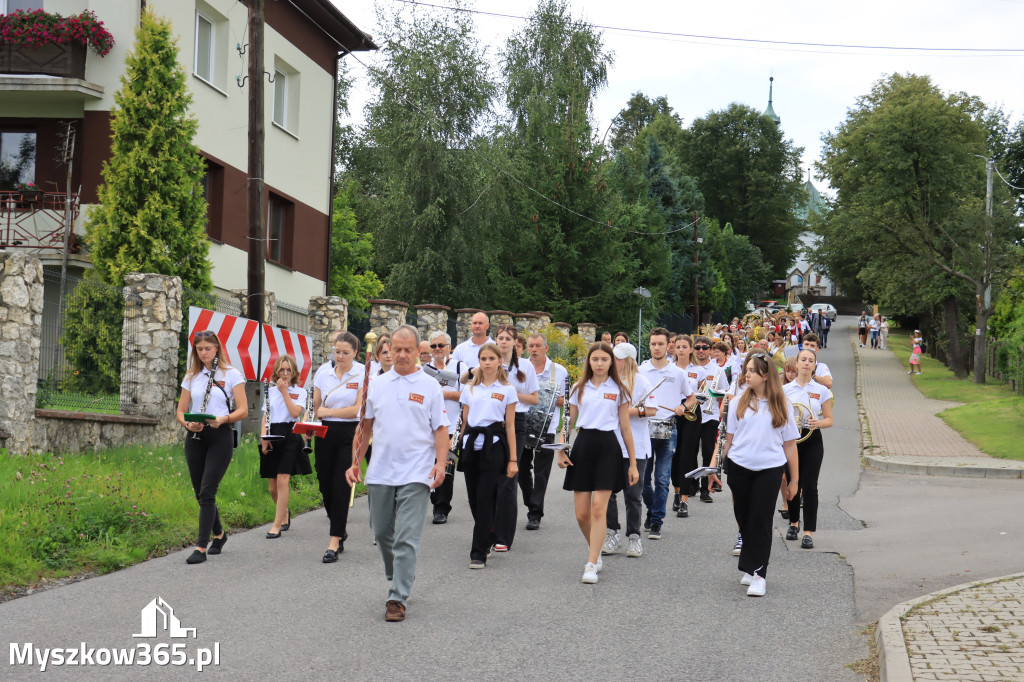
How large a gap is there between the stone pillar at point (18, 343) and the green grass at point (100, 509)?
0.51 meters

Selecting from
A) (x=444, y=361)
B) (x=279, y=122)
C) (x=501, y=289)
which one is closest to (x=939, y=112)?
(x=501, y=289)

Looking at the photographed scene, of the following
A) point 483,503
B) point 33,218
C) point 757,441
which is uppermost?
point 33,218

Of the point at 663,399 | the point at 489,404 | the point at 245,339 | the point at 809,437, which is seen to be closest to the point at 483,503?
the point at 489,404

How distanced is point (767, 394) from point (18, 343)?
763 cm

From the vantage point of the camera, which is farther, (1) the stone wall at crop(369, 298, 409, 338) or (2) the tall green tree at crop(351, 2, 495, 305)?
(2) the tall green tree at crop(351, 2, 495, 305)

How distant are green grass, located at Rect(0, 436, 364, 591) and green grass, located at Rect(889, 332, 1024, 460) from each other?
1390 cm

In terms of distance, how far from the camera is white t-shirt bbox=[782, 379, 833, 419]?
9998 millimetres

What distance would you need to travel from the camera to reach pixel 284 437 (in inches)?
391

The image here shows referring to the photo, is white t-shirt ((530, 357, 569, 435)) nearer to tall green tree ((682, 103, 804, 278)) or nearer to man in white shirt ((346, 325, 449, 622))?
man in white shirt ((346, 325, 449, 622))

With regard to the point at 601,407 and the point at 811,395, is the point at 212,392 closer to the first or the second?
the point at 601,407

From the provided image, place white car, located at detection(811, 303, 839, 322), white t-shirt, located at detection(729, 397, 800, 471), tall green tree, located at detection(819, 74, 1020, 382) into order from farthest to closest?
1. white car, located at detection(811, 303, 839, 322)
2. tall green tree, located at detection(819, 74, 1020, 382)
3. white t-shirt, located at detection(729, 397, 800, 471)

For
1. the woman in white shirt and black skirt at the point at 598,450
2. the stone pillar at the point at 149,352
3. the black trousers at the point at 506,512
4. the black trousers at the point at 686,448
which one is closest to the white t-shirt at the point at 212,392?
the black trousers at the point at 506,512

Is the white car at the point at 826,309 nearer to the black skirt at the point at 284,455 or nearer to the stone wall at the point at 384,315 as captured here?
the stone wall at the point at 384,315

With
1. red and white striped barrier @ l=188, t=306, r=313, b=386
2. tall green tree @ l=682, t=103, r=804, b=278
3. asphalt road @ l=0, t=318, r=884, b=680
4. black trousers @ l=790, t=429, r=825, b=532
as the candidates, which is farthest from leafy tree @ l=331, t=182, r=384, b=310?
tall green tree @ l=682, t=103, r=804, b=278
